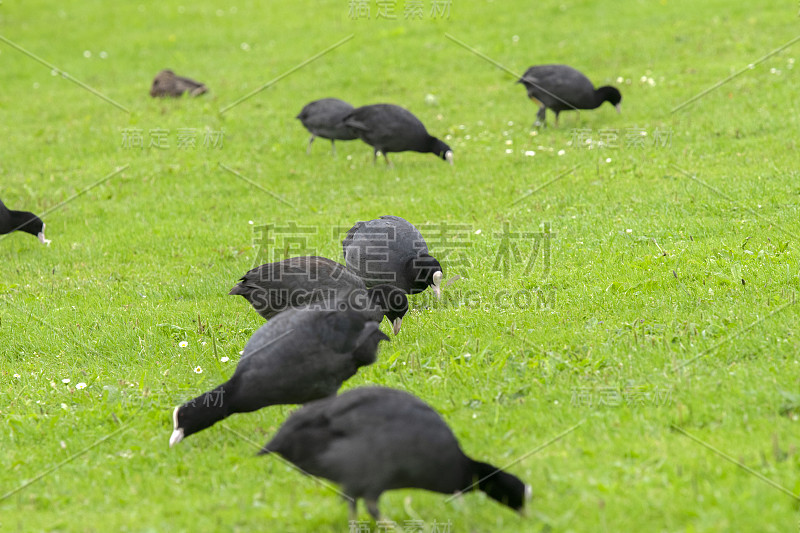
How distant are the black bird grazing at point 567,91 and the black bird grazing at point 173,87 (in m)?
8.39

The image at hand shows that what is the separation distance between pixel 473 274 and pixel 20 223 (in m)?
6.90

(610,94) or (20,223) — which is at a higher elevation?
(610,94)

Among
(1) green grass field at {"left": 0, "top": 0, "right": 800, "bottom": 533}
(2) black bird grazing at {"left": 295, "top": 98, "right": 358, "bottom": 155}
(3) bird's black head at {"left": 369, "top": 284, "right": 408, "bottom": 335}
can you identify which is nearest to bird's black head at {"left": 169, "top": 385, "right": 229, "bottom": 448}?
(1) green grass field at {"left": 0, "top": 0, "right": 800, "bottom": 533}

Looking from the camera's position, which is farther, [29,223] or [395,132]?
[395,132]

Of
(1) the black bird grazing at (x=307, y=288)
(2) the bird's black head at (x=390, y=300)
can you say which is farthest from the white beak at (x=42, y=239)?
(2) the bird's black head at (x=390, y=300)

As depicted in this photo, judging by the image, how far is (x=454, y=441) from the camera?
470cm

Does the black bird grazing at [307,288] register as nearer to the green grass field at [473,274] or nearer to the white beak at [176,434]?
the green grass field at [473,274]

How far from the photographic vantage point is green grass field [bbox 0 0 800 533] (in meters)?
4.91

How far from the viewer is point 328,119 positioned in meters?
14.1

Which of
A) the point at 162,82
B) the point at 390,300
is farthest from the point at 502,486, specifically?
the point at 162,82

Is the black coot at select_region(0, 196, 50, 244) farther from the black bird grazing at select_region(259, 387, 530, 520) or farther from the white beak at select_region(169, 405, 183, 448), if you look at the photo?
the black bird grazing at select_region(259, 387, 530, 520)

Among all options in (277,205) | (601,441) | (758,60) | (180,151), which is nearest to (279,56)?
(180,151)

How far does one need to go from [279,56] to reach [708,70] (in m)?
11.2

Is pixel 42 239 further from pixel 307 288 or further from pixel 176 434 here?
pixel 176 434
